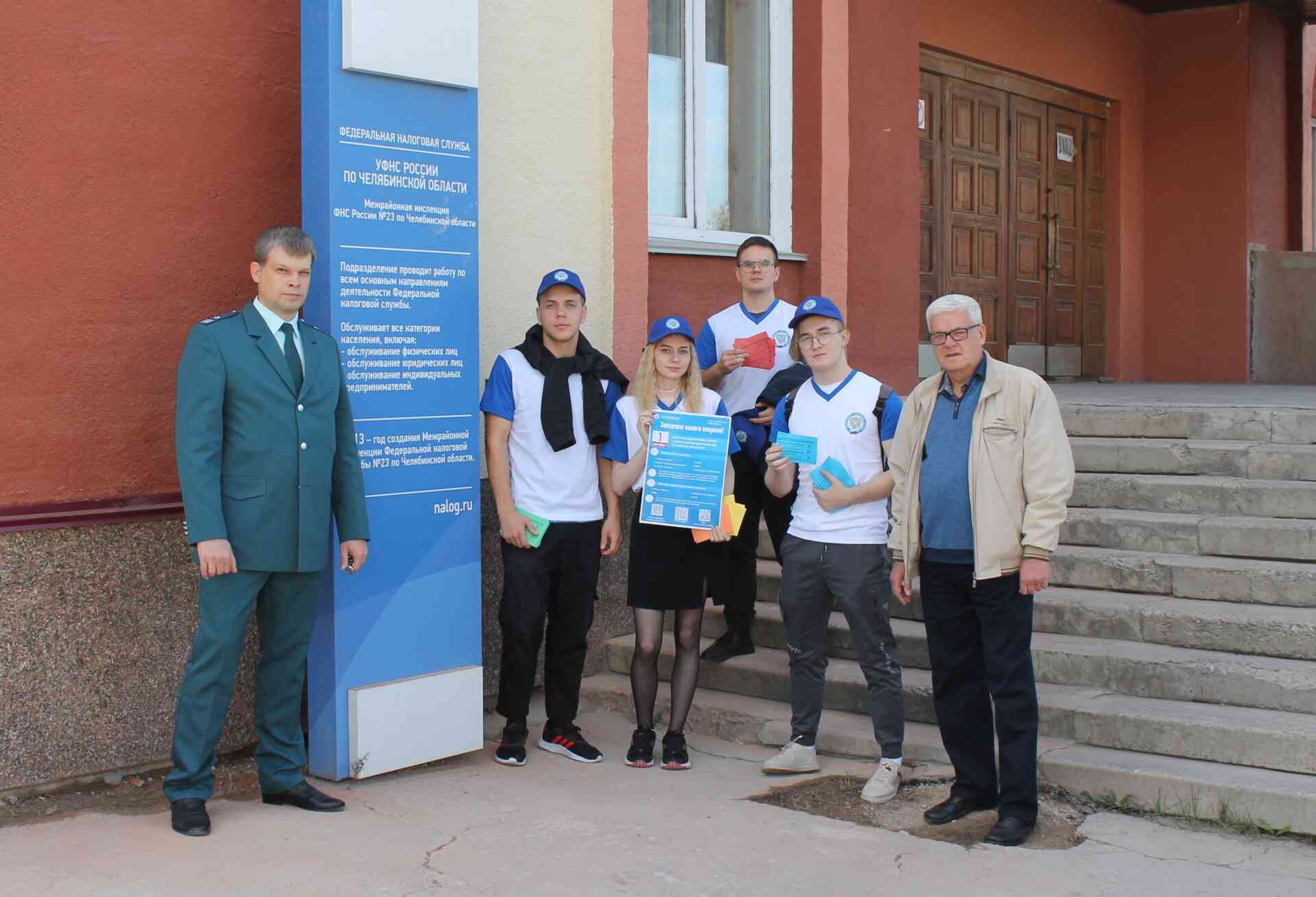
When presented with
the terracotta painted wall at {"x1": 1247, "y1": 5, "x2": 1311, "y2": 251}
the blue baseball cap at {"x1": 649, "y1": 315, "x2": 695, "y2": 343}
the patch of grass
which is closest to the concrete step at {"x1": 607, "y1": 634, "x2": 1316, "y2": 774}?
the patch of grass

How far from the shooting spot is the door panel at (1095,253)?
12.7m

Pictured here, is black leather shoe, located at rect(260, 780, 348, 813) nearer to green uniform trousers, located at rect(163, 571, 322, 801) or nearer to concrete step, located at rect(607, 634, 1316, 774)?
green uniform trousers, located at rect(163, 571, 322, 801)

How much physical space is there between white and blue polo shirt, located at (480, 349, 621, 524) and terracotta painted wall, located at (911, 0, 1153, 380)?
6.19 m

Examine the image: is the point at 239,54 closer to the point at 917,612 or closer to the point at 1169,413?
the point at 917,612

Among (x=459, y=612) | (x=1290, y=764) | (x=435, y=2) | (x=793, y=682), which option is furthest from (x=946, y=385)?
(x=435, y=2)

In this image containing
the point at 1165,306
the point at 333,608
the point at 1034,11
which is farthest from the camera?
the point at 1165,306

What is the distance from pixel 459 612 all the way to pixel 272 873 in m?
1.54

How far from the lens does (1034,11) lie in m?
11.6

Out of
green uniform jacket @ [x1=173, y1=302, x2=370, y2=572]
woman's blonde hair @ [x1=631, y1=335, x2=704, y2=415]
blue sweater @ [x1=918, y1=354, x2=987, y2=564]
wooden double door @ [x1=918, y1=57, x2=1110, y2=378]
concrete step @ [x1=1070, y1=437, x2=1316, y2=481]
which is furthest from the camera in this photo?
wooden double door @ [x1=918, y1=57, x2=1110, y2=378]

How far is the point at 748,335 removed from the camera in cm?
608

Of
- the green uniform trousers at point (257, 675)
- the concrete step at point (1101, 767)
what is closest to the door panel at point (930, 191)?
the concrete step at point (1101, 767)

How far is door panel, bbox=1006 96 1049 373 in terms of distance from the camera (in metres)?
11.6

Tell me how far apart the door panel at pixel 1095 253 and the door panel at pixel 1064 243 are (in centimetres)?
12

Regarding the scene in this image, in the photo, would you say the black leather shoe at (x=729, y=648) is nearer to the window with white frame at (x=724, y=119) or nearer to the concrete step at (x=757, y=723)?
the concrete step at (x=757, y=723)
